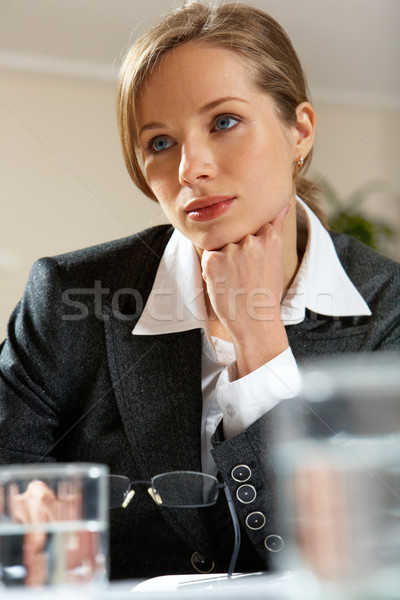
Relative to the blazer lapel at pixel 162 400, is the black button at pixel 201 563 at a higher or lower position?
lower

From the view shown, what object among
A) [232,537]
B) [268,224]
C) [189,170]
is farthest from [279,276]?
[232,537]

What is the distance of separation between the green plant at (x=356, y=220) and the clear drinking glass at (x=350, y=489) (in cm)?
192

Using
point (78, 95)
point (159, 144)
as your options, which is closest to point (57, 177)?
point (78, 95)

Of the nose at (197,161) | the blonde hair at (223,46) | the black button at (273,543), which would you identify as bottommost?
the black button at (273,543)

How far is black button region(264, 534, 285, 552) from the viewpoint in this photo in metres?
0.67

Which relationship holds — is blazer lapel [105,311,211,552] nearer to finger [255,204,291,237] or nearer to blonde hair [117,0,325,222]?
finger [255,204,291,237]

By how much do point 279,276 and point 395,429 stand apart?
0.52 meters

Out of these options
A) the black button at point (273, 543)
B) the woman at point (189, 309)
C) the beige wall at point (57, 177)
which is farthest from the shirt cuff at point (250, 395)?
the beige wall at point (57, 177)

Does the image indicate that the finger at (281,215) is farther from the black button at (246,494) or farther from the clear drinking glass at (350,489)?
the clear drinking glass at (350,489)

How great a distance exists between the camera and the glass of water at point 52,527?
33 centimetres

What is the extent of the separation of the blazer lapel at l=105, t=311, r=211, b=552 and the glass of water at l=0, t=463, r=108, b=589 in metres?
0.43

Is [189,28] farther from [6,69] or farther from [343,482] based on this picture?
[6,69]

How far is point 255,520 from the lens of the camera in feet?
2.21

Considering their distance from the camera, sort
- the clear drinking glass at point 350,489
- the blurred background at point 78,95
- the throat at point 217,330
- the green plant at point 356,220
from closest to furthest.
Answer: the clear drinking glass at point 350,489, the throat at point 217,330, the blurred background at point 78,95, the green plant at point 356,220
